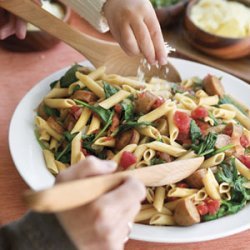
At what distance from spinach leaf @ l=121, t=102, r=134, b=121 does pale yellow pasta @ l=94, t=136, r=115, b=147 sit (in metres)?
0.08

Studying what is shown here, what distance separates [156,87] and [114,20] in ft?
0.78

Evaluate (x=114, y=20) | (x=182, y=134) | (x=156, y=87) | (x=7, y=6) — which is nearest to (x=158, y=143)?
(x=182, y=134)

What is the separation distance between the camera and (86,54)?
60.6 inches

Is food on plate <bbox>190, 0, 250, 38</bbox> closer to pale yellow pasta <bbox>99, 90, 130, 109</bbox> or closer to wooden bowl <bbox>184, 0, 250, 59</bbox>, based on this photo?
wooden bowl <bbox>184, 0, 250, 59</bbox>

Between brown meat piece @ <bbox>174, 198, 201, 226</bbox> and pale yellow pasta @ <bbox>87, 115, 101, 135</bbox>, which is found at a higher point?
brown meat piece @ <bbox>174, 198, 201, 226</bbox>

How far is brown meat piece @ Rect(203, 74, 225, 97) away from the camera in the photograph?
4.94 feet

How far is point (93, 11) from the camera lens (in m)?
1.51

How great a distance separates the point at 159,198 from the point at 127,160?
13 cm

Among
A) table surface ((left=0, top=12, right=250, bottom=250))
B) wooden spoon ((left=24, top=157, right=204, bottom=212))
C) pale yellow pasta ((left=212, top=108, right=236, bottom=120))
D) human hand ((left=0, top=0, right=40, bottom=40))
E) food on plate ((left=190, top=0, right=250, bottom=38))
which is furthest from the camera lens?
food on plate ((left=190, top=0, right=250, bottom=38))

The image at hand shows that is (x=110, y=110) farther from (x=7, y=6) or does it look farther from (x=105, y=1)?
(x=7, y=6)

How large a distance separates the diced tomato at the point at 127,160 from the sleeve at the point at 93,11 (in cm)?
48

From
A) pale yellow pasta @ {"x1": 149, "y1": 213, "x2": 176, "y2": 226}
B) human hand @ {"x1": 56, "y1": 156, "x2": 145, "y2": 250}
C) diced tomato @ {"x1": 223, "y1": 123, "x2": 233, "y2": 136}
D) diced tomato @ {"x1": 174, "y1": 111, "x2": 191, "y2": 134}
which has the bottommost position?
pale yellow pasta @ {"x1": 149, "y1": 213, "x2": 176, "y2": 226}

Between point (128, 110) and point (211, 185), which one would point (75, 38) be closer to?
point (128, 110)

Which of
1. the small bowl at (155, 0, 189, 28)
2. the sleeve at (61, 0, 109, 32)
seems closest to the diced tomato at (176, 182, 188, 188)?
the sleeve at (61, 0, 109, 32)
